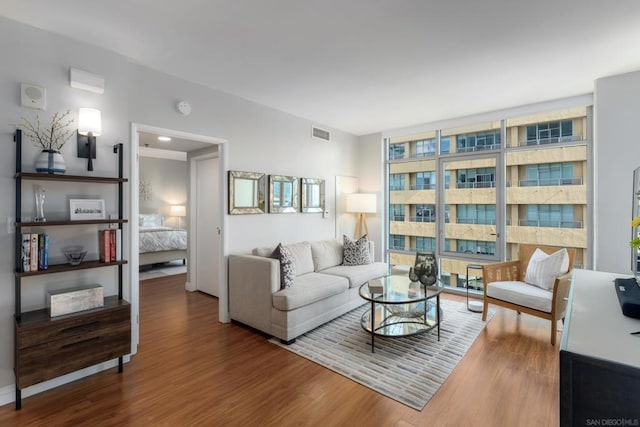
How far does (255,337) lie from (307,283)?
0.78 meters

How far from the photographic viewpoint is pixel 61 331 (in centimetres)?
217

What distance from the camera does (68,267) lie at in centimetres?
230

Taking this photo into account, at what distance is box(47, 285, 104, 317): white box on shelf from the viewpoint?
87.6 inches

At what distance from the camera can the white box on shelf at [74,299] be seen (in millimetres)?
2225

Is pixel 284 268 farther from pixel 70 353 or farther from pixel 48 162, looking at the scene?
pixel 48 162

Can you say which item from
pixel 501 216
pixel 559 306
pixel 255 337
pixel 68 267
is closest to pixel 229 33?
pixel 68 267

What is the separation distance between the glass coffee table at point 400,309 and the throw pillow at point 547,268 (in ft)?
3.56

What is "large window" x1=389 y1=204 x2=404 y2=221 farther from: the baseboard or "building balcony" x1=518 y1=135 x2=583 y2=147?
the baseboard

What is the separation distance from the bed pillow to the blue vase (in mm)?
5687

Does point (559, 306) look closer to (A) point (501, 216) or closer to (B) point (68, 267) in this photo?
(A) point (501, 216)

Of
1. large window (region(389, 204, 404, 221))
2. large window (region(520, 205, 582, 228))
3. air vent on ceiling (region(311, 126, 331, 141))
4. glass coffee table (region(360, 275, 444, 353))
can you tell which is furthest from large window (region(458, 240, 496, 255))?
air vent on ceiling (region(311, 126, 331, 141))

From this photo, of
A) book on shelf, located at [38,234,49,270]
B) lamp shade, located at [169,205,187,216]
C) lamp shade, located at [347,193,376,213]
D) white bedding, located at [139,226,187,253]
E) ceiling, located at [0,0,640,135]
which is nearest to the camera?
ceiling, located at [0,0,640,135]

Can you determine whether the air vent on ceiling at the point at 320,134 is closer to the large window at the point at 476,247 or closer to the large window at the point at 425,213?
the large window at the point at 425,213

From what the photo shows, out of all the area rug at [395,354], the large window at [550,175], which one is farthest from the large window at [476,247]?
the area rug at [395,354]
